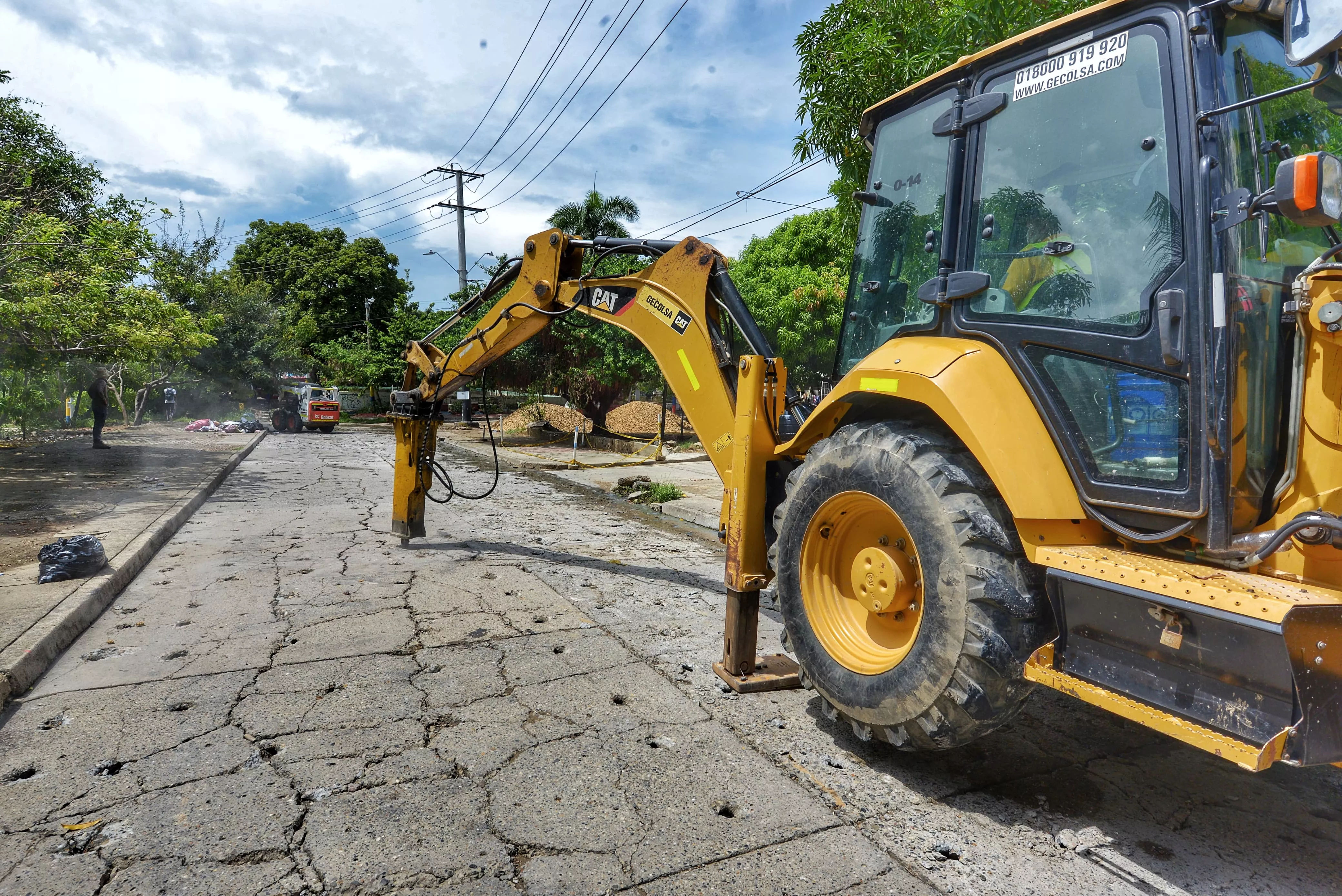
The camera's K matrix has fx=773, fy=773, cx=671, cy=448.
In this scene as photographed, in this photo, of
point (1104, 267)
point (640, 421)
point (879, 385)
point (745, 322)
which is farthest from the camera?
point (640, 421)

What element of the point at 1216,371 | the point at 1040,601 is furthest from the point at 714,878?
the point at 1216,371

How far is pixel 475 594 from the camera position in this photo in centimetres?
588

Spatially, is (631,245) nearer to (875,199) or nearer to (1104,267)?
(875,199)

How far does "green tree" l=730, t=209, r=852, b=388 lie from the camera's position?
21.1 meters

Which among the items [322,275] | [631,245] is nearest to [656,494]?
[631,245]

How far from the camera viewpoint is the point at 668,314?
5.02 metres

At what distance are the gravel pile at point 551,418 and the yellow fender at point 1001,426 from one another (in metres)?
20.7

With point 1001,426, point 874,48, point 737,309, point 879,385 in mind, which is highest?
point 874,48

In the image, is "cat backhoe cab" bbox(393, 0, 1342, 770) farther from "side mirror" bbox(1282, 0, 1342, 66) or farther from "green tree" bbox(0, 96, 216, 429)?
"green tree" bbox(0, 96, 216, 429)

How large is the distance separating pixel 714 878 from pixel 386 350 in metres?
39.7

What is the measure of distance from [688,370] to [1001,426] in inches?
94.5

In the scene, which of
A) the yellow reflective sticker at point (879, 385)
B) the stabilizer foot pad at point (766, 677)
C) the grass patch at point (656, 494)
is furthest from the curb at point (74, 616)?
the grass patch at point (656, 494)

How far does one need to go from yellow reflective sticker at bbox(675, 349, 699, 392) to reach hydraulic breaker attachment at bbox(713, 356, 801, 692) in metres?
0.63

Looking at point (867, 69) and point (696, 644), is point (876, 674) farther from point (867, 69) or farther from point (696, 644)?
point (867, 69)
